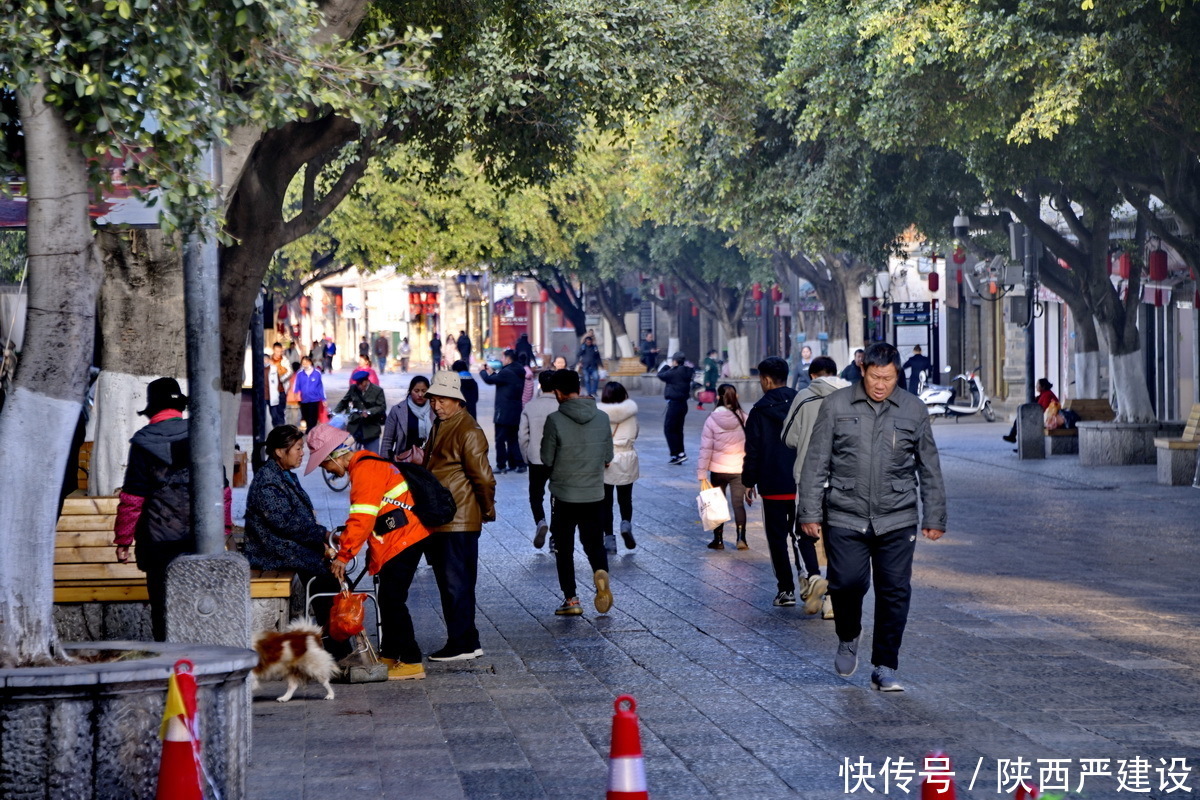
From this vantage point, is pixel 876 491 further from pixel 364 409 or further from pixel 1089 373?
pixel 1089 373

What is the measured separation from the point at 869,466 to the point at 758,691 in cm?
122

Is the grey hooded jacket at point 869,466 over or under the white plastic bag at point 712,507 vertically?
over

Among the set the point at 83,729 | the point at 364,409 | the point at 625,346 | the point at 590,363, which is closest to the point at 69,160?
the point at 83,729

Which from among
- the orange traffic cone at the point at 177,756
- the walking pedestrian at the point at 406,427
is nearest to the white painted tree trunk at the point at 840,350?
the walking pedestrian at the point at 406,427

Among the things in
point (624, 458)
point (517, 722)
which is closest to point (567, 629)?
point (517, 722)

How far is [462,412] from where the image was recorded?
32.1 ft

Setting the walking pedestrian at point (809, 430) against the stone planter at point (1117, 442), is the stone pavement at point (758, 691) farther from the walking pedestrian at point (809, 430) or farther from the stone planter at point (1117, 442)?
the stone planter at point (1117, 442)

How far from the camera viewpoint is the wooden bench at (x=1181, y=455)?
1983 centimetres

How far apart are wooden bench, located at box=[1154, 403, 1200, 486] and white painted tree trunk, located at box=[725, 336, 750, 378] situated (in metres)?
24.3

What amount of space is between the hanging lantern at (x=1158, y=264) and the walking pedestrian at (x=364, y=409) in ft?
48.0

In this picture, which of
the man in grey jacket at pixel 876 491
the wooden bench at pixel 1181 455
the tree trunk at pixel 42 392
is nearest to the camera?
the tree trunk at pixel 42 392

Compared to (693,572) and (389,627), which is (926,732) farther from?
(693,572)

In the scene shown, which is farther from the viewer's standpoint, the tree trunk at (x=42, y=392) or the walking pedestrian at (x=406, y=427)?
the walking pedestrian at (x=406, y=427)

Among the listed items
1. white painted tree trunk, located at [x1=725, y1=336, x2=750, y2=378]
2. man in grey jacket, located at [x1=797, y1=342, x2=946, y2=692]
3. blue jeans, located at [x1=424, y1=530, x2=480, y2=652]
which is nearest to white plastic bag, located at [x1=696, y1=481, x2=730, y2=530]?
blue jeans, located at [x1=424, y1=530, x2=480, y2=652]
